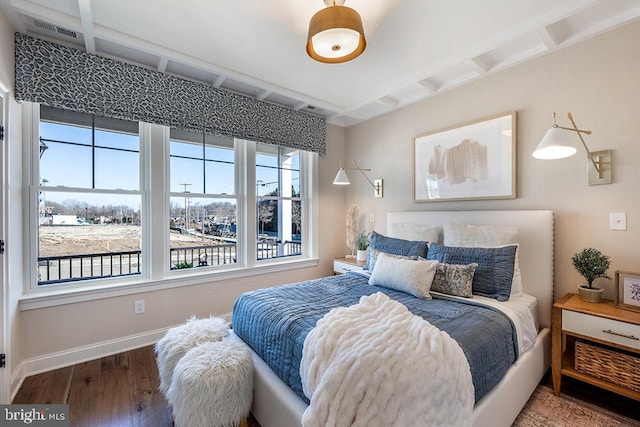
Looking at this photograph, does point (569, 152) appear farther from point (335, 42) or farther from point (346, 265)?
point (346, 265)

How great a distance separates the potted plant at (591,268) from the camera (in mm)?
1907

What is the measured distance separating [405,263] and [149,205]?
2.46m

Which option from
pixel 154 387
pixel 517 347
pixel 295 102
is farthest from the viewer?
pixel 295 102

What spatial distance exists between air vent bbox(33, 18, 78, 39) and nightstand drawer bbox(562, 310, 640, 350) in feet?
13.4

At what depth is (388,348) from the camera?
1.18 meters

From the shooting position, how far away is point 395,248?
267cm

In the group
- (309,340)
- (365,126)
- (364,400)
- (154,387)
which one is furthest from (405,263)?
(365,126)

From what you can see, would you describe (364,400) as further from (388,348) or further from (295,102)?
(295,102)

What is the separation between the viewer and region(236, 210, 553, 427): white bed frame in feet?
4.62

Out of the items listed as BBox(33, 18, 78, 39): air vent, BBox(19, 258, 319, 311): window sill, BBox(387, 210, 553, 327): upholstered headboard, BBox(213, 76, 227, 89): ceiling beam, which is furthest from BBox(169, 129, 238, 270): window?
BBox(387, 210, 553, 327): upholstered headboard

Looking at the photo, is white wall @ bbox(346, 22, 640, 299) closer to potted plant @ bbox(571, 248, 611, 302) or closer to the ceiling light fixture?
potted plant @ bbox(571, 248, 611, 302)

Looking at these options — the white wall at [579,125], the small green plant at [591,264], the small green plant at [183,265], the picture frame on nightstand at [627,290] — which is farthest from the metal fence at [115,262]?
the picture frame on nightstand at [627,290]

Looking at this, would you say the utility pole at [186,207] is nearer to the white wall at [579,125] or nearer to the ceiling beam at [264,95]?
the ceiling beam at [264,95]

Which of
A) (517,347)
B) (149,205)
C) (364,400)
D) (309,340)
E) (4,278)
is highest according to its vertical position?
(149,205)
